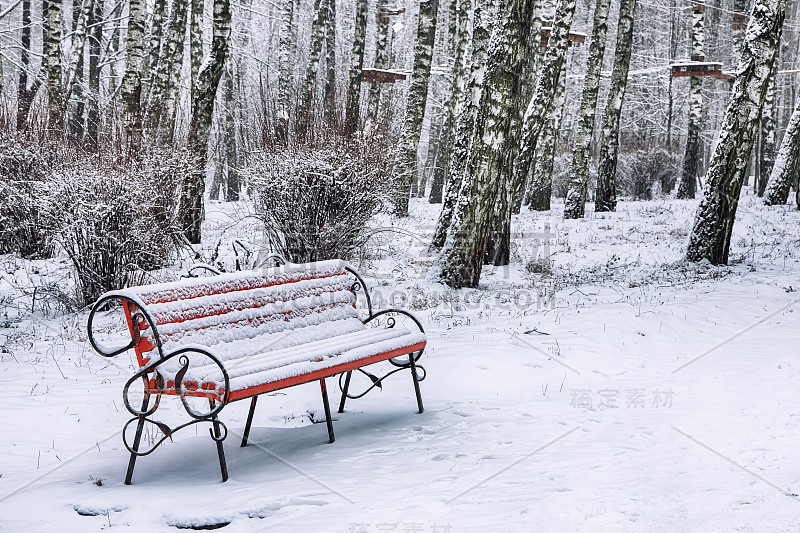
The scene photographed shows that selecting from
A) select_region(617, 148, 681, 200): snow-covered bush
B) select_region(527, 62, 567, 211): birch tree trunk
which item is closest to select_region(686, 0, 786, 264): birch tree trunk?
select_region(527, 62, 567, 211): birch tree trunk

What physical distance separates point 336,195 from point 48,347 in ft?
11.3

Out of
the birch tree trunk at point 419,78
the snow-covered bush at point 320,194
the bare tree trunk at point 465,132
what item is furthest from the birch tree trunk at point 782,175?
the snow-covered bush at point 320,194

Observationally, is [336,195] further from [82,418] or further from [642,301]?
[82,418]

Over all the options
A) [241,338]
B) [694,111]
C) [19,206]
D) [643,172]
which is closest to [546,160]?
[694,111]

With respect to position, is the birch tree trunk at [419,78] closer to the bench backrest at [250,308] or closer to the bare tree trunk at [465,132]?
the bare tree trunk at [465,132]

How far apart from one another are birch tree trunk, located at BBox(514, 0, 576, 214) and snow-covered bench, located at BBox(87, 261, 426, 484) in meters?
7.10

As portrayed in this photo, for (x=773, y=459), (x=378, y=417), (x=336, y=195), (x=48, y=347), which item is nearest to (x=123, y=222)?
(x=48, y=347)

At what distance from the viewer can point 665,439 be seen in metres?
3.94

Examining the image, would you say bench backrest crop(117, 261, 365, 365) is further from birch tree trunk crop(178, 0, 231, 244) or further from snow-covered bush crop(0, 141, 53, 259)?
snow-covered bush crop(0, 141, 53, 259)

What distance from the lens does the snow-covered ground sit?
3.05 metres

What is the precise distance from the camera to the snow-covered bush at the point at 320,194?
7848 millimetres

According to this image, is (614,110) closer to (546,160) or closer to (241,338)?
(546,160)

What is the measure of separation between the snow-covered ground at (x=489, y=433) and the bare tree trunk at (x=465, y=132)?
90.2 inches

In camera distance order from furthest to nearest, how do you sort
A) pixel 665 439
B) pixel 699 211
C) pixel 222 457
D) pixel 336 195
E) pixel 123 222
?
1. pixel 699 211
2. pixel 336 195
3. pixel 123 222
4. pixel 665 439
5. pixel 222 457
